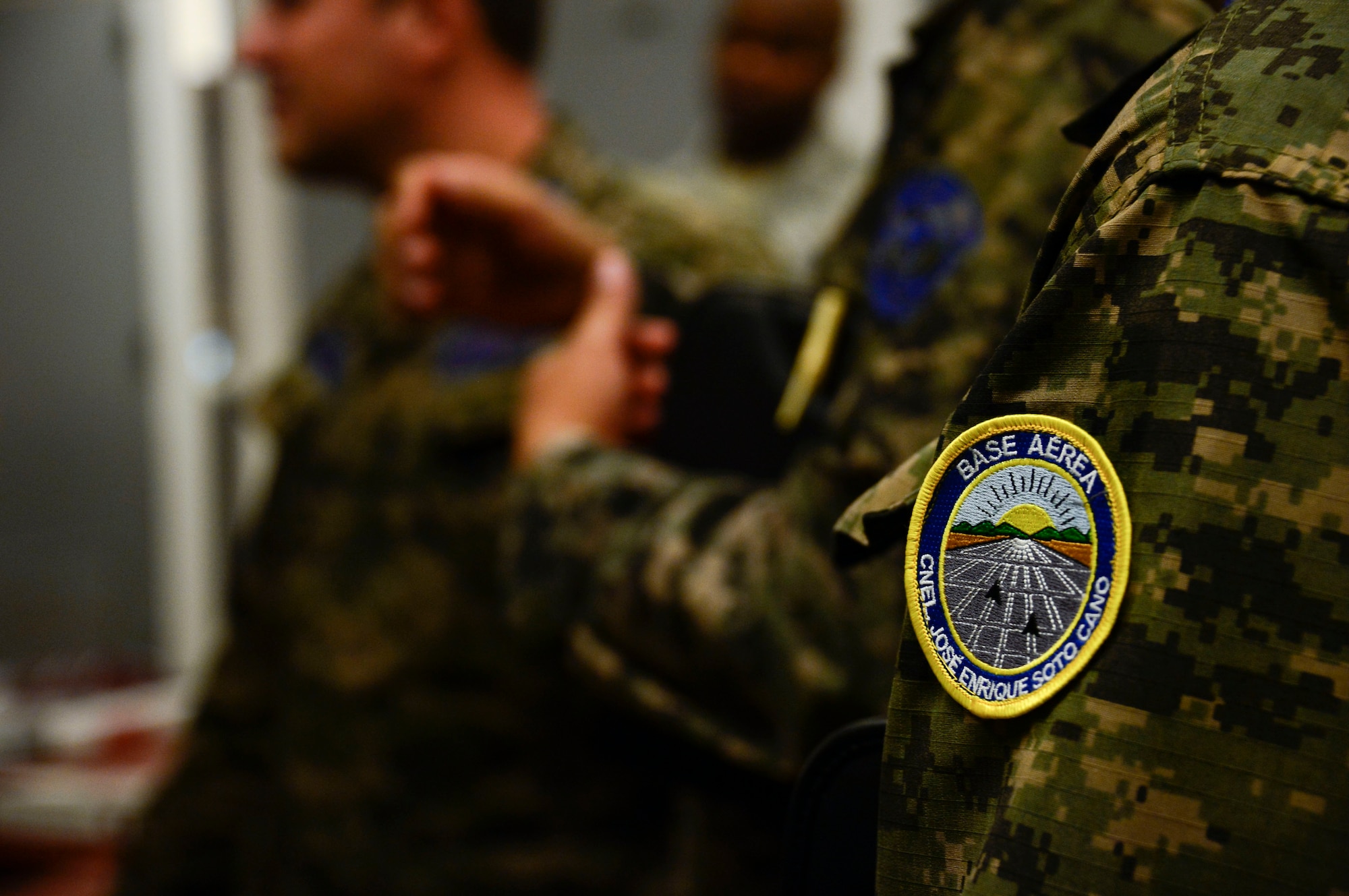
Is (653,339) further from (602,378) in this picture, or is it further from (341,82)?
(341,82)

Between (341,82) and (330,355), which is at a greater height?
(341,82)

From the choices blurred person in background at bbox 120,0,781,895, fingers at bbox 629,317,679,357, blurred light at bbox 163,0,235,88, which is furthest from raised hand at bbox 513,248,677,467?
blurred light at bbox 163,0,235,88

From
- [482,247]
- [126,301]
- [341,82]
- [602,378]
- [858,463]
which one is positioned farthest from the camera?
[126,301]

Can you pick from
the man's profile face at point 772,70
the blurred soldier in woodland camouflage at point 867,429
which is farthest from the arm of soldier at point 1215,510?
the man's profile face at point 772,70

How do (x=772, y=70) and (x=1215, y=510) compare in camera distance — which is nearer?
(x=1215, y=510)

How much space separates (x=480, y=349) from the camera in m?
1.04

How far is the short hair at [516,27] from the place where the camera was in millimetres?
1169

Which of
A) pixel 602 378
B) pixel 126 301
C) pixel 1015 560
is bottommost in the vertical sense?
pixel 126 301

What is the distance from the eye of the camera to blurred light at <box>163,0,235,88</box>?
8.25 ft

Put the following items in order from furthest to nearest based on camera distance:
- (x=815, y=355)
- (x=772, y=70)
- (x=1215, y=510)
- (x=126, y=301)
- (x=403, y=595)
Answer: (x=126, y=301) → (x=772, y=70) → (x=403, y=595) → (x=815, y=355) → (x=1215, y=510)

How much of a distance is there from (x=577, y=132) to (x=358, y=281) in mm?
286

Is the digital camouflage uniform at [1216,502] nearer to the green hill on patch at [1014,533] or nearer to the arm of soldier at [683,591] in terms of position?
the green hill on patch at [1014,533]

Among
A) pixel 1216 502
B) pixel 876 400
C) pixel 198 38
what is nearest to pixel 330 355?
pixel 876 400

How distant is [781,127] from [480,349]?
3.43 feet
